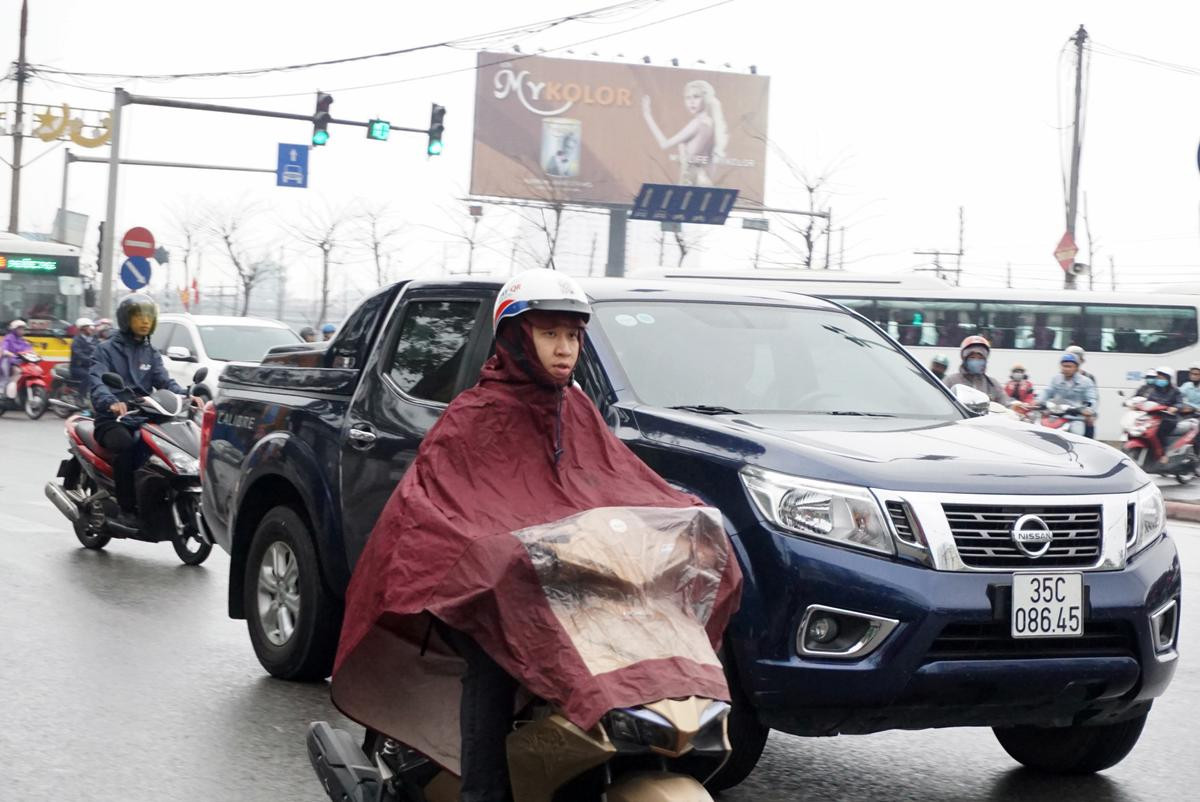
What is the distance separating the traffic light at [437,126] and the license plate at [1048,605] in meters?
23.3

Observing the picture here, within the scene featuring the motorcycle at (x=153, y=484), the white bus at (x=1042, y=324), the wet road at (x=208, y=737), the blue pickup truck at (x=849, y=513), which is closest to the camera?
the blue pickup truck at (x=849, y=513)

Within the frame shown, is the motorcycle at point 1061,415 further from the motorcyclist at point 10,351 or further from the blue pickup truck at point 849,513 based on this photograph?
the motorcyclist at point 10,351

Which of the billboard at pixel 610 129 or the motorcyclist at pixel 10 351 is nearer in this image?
the motorcyclist at pixel 10 351

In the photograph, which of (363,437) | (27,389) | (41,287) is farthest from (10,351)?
(363,437)

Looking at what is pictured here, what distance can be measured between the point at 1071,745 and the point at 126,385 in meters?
6.90

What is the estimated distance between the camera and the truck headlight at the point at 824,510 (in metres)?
4.58

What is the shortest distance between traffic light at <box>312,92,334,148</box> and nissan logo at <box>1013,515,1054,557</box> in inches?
902

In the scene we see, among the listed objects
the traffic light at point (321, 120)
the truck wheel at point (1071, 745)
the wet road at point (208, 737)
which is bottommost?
the wet road at point (208, 737)

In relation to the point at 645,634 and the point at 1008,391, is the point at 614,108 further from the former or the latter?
the point at 645,634

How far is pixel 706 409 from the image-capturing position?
17.8 ft

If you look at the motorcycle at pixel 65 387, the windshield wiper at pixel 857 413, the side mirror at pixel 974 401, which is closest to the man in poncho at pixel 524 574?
the windshield wiper at pixel 857 413

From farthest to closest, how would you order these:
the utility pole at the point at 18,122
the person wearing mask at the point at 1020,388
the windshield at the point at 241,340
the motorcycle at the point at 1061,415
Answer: the utility pole at the point at 18,122 → the person wearing mask at the point at 1020,388 → the windshield at the point at 241,340 → the motorcycle at the point at 1061,415

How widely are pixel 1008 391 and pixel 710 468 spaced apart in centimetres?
2038

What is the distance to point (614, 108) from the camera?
221 feet
